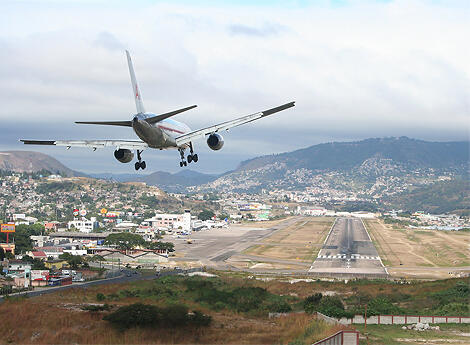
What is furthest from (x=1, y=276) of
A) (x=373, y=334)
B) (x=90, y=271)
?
(x=373, y=334)

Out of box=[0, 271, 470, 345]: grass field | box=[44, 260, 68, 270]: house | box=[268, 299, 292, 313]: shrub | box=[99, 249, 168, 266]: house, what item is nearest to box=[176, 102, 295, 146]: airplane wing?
box=[0, 271, 470, 345]: grass field

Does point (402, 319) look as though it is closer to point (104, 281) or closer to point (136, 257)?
point (104, 281)

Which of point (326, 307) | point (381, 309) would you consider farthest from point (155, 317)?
point (381, 309)

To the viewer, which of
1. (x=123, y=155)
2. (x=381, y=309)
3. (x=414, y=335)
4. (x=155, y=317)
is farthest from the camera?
Answer: (x=381, y=309)

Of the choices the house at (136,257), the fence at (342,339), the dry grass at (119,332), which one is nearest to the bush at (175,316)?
the dry grass at (119,332)

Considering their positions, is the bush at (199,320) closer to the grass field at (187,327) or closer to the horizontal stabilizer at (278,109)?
the grass field at (187,327)
